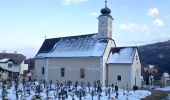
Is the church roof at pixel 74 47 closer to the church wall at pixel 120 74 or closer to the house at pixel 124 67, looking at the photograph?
the house at pixel 124 67

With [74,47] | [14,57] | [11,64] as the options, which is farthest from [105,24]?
[14,57]

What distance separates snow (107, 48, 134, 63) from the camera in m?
42.8

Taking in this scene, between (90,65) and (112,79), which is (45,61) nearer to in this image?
(90,65)

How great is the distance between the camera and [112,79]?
44.0 meters

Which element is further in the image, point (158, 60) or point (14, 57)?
point (158, 60)

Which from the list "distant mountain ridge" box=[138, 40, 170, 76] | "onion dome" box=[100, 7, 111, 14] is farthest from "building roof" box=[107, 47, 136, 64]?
"distant mountain ridge" box=[138, 40, 170, 76]

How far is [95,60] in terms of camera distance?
→ 44.3 metres

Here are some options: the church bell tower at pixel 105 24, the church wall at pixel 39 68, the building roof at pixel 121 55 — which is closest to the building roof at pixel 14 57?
the church wall at pixel 39 68

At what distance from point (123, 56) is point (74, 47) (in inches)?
325

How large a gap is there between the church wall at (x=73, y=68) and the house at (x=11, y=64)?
9.60 metres

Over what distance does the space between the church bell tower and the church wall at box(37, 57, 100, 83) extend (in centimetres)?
431

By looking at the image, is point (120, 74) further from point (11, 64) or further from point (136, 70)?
point (11, 64)

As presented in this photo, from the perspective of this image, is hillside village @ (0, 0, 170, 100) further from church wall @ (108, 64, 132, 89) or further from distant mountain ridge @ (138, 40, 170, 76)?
distant mountain ridge @ (138, 40, 170, 76)

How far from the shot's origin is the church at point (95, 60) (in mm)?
43213
